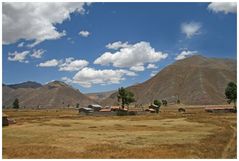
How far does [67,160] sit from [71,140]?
12.5 meters

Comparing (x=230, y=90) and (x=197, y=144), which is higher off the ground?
(x=230, y=90)

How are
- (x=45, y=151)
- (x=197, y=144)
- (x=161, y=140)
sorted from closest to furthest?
(x=45, y=151) → (x=197, y=144) → (x=161, y=140)

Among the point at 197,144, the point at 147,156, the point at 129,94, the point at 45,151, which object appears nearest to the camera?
the point at 147,156

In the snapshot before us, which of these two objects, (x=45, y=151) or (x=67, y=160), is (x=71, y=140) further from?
(x=67, y=160)

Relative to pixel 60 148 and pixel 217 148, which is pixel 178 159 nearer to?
pixel 217 148

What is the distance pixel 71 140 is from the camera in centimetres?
3878

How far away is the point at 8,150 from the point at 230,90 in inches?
3906

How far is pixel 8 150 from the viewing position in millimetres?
31047

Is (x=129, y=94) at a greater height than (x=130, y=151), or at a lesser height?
greater

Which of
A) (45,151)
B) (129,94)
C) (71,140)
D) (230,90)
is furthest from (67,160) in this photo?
(129,94)

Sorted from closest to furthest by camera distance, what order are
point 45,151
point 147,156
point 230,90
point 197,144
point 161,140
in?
point 147,156 < point 45,151 < point 197,144 < point 161,140 < point 230,90

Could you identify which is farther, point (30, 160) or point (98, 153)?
point (98, 153)

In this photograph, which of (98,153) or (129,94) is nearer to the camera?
(98,153)

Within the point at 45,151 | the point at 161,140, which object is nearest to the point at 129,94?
the point at 161,140
